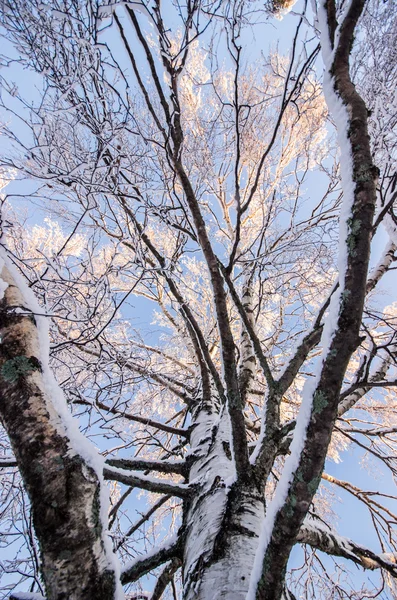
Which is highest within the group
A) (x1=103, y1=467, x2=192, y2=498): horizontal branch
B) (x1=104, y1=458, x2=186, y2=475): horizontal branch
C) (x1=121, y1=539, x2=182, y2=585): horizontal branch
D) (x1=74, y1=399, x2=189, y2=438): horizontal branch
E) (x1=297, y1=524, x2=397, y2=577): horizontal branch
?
(x1=74, y1=399, x2=189, y2=438): horizontal branch

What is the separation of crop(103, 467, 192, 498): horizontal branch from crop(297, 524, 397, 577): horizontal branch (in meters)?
0.57

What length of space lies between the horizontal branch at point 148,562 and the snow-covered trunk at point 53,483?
0.68 meters

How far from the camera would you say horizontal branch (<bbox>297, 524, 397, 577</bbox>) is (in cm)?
144

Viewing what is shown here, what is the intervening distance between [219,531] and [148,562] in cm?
37

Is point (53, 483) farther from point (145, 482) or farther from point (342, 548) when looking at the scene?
point (342, 548)

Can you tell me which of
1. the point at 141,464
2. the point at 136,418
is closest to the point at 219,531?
the point at 141,464

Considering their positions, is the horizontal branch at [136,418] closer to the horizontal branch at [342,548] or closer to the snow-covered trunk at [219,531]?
the snow-covered trunk at [219,531]

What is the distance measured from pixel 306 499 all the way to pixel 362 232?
0.69 meters

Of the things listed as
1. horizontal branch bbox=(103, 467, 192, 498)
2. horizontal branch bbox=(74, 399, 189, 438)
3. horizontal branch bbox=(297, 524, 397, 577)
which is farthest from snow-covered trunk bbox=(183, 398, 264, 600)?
horizontal branch bbox=(74, 399, 189, 438)

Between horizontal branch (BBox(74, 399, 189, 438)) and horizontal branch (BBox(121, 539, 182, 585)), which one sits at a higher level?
horizontal branch (BBox(74, 399, 189, 438))

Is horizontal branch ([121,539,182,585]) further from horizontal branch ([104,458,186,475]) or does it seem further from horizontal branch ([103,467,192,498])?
horizontal branch ([104,458,186,475])

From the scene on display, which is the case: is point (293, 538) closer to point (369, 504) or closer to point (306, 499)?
point (306, 499)

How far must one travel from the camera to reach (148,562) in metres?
1.32

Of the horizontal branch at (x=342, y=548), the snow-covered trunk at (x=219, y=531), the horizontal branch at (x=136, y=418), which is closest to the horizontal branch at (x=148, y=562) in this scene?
the snow-covered trunk at (x=219, y=531)
